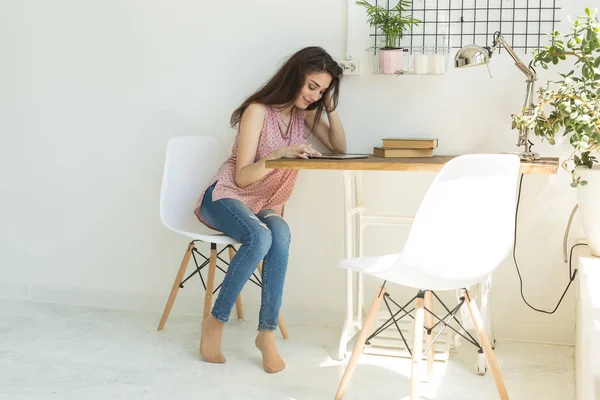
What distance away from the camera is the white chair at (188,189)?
3.01 m

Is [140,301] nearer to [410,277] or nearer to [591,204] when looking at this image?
[410,277]

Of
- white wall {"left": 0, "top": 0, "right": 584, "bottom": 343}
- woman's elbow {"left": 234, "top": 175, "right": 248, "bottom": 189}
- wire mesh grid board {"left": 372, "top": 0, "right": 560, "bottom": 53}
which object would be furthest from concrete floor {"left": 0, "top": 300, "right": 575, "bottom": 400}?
wire mesh grid board {"left": 372, "top": 0, "right": 560, "bottom": 53}

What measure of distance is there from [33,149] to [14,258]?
546 millimetres

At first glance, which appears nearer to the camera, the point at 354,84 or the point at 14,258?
the point at 354,84

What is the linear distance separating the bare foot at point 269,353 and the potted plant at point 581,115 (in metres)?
1.14

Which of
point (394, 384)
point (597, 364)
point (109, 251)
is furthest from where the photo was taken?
point (109, 251)

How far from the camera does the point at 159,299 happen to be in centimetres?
344

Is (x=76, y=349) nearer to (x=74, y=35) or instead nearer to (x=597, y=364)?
(x=74, y=35)

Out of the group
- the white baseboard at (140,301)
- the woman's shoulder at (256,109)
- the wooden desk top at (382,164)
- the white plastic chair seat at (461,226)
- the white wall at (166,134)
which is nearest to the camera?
the white plastic chair seat at (461,226)

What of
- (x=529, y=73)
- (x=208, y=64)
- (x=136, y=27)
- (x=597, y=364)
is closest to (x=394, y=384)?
(x=597, y=364)

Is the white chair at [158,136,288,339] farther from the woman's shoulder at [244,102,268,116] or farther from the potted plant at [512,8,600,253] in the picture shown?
the potted plant at [512,8,600,253]

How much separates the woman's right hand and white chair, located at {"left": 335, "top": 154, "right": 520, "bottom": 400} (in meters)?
0.56

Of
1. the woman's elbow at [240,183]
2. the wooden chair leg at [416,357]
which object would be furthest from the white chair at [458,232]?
the woman's elbow at [240,183]

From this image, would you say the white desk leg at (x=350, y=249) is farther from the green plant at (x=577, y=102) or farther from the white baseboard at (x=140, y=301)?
the green plant at (x=577, y=102)
